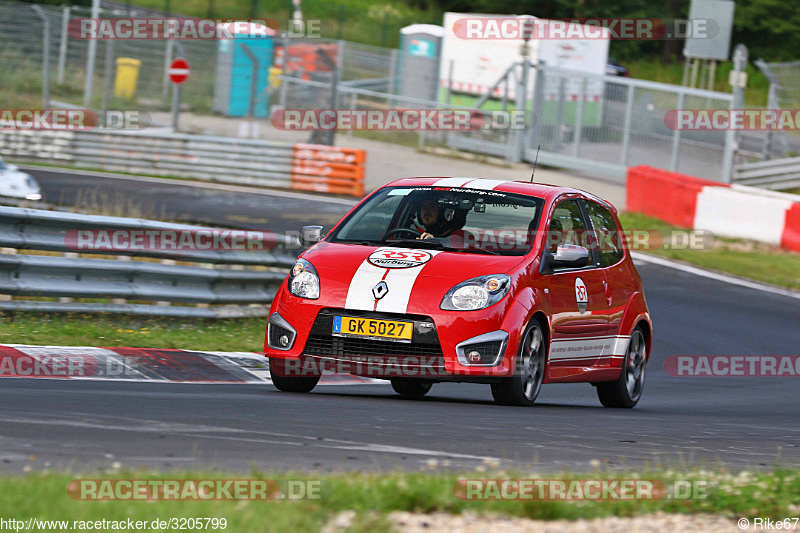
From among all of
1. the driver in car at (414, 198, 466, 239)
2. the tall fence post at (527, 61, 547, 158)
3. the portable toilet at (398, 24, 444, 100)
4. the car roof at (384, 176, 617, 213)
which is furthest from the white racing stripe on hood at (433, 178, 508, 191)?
the portable toilet at (398, 24, 444, 100)

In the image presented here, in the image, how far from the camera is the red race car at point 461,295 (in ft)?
26.3

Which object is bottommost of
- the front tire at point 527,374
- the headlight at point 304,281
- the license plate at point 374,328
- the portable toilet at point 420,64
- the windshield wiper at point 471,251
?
the front tire at point 527,374

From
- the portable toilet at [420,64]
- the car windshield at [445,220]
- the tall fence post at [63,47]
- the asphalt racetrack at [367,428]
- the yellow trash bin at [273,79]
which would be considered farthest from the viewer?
the portable toilet at [420,64]

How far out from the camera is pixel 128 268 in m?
10.8

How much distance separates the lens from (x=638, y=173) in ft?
77.0

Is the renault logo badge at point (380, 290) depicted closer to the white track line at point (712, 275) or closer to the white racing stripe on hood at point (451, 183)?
the white racing stripe on hood at point (451, 183)

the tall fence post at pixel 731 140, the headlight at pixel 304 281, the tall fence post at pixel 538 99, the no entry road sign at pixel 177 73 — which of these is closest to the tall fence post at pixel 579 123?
the tall fence post at pixel 538 99

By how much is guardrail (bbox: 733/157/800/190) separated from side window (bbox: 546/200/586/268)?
52.5ft

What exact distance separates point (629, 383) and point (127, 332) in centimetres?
413

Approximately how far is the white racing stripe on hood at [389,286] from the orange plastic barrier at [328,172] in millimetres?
17009

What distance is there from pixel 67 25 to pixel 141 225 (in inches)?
860

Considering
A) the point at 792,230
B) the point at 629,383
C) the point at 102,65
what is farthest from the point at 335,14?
the point at 629,383

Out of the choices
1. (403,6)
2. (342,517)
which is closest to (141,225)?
(342,517)

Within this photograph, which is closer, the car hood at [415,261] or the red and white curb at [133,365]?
the car hood at [415,261]
